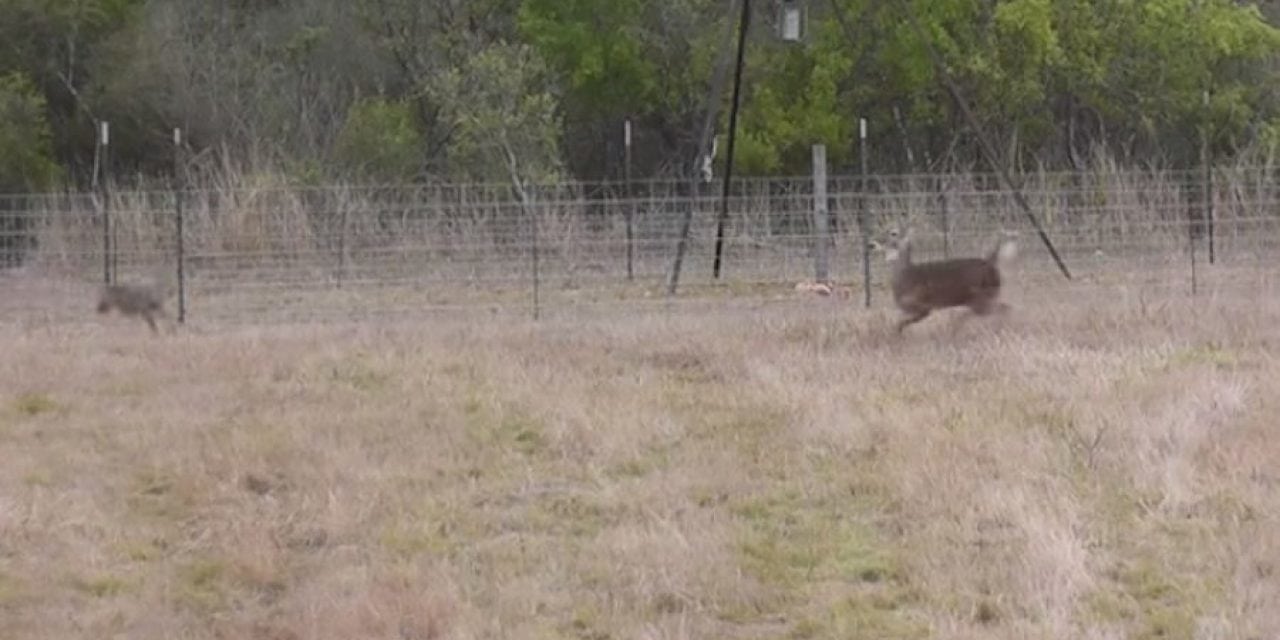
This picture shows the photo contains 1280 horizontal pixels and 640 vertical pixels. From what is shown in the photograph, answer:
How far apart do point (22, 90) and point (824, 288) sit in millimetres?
13003

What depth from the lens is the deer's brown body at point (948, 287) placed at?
11.1m

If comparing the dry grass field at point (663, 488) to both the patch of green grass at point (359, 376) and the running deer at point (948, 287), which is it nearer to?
the patch of green grass at point (359, 376)

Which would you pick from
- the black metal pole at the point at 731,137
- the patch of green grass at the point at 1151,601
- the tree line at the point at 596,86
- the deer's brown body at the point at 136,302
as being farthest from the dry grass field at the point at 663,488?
the tree line at the point at 596,86

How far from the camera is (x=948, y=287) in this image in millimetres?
11078

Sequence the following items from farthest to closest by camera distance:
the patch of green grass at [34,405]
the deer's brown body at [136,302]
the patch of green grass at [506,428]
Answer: the deer's brown body at [136,302]
the patch of green grass at [34,405]
the patch of green grass at [506,428]

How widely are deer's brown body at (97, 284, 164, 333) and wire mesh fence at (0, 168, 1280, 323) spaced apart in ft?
2.31

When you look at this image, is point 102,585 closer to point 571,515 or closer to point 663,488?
point 571,515

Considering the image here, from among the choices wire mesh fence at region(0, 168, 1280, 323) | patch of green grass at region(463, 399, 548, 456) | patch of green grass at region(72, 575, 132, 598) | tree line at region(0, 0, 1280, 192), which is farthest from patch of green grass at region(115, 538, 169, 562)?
tree line at region(0, 0, 1280, 192)

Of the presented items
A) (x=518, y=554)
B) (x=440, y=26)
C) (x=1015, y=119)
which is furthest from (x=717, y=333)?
(x=440, y=26)

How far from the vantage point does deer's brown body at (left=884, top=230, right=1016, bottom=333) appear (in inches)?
437

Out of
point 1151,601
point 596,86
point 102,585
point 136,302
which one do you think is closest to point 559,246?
point 136,302

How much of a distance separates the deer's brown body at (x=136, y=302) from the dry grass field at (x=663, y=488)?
2052 millimetres

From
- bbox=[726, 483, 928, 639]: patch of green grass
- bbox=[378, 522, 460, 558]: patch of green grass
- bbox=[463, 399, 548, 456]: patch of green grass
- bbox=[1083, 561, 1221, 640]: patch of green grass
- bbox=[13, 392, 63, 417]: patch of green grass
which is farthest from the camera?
bbox=[13, 392, 63, 417]: patch of green grass

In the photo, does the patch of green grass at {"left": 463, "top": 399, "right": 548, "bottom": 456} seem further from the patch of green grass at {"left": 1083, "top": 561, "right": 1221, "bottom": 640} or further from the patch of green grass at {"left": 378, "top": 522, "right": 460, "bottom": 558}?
the patch of green grass at {"left": 1083, "top": 561, "right": 1221, "bottom": 640}
